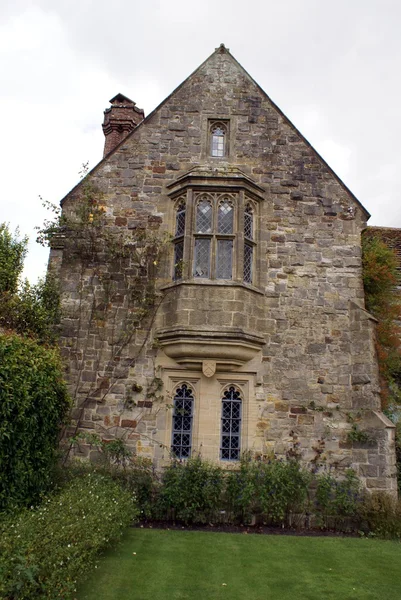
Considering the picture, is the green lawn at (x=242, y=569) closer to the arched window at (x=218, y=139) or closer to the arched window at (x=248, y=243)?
the arched window at (x=248, y=243)

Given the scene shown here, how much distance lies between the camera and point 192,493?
31.5 feet

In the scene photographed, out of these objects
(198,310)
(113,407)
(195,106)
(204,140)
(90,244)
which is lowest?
(113,407)

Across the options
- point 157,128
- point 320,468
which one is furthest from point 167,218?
point 320,468

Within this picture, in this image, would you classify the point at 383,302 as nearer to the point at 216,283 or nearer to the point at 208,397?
the point at 216,283

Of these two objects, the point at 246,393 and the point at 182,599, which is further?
the point at 246,393

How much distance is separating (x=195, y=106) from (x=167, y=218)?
289 cm

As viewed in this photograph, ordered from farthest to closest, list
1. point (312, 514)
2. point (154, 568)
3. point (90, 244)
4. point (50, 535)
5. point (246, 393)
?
point (90, 244), point (246, 393), point (312, 514), point (154, 568), point (50, 535)

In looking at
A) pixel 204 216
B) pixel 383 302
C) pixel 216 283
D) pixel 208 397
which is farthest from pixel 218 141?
pixel 208 397

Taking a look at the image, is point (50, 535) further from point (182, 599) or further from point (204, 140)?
point (204, 140)

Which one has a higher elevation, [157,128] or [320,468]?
[157,128]

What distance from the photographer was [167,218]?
11.6 m

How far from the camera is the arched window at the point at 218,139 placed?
39.6ft

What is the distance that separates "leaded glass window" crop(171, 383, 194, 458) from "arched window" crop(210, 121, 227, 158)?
18.0ft

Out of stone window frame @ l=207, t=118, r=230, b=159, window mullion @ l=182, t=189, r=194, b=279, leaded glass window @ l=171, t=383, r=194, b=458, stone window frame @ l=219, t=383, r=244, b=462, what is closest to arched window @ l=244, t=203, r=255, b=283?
window mullion @ l=182, t=189, r=194, b=279
